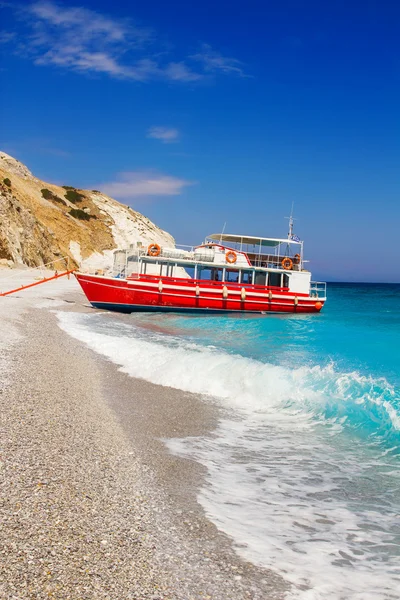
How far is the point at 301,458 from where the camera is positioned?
5.93 meters

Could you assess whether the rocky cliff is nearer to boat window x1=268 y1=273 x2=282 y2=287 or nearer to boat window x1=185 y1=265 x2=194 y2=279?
boat window x1=185 y1=265 x2=194 y2=279

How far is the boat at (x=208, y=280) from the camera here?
2816cm

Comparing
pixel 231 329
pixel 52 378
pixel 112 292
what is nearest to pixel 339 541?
pixel 52 378

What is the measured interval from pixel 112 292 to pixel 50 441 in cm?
2297

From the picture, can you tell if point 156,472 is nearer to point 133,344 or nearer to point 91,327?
point 133,344

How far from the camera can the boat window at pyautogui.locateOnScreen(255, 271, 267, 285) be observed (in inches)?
1252

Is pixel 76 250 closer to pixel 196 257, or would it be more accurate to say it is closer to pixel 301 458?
pixel 196 257

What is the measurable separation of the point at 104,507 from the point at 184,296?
25745mm

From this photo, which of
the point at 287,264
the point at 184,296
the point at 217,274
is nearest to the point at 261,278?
the point at 287,264

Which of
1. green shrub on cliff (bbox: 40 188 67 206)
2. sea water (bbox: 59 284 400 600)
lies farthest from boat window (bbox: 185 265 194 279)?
green shrub on cliff (bbox: 40 188 67 206)

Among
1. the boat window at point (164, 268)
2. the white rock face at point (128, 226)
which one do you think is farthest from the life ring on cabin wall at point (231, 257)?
the white rock face at point (128, 226)

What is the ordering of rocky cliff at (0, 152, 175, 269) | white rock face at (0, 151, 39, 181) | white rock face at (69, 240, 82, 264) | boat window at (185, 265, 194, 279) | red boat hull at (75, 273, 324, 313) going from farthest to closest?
white rock face at (0, 151, 39, 181), white rock face at (69, 240, 82, 264), rocky cliff at (0, 152, 175, 269), boat window at (185, 265, 194, 279), red boat hull at (75, 273, 324, 313)

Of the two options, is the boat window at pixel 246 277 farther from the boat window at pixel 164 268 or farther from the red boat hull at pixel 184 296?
the boat window at pixel 164 268

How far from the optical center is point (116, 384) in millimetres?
9289
